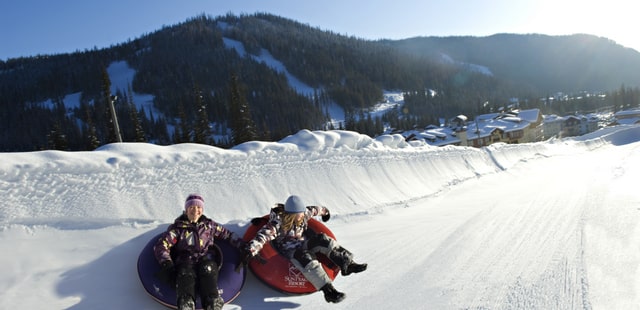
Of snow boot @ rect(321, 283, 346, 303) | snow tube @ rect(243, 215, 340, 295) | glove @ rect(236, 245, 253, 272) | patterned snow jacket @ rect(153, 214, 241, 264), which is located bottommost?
snow boot @ rect(321, 283, 346, 303)

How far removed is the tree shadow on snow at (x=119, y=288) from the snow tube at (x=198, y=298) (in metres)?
0.24

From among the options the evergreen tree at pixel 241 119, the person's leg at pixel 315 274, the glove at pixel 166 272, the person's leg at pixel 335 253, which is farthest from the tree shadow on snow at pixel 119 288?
the evergreen tree at pixel 241 119

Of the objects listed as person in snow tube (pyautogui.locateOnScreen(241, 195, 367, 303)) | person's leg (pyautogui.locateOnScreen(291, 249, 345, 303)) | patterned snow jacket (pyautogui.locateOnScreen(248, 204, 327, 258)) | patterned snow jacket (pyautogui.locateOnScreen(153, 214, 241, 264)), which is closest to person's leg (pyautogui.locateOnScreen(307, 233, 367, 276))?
person in snow tube (pyautogui.locateOnScreen(241, 195, 367, 303))

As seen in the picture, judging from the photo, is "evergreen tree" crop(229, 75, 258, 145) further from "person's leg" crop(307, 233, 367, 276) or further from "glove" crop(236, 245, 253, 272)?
"glove" crop(236, 245, 253, 272)

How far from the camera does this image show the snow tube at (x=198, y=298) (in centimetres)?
399

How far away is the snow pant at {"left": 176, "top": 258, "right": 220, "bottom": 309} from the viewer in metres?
3.77

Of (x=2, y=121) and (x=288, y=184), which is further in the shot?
(x=2, y=121)

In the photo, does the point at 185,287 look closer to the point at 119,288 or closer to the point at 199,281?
the point at 199,281

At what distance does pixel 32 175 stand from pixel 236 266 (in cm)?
329

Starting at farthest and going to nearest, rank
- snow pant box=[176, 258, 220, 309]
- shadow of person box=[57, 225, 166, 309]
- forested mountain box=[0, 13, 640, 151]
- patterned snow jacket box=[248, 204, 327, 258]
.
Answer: forested mountain box=[0, 13, 640, 151] → patterned snow jacket box=[248, 204, 327, 258] → shadow of person box=[57, 225, 166, 309] → snow pant box=[176, 258, 220, 309]

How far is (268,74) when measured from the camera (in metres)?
138

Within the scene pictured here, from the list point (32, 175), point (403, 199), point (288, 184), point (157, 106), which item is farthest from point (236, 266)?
point (157, 106)

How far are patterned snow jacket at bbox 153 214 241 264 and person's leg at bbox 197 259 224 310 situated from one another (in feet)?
0.67

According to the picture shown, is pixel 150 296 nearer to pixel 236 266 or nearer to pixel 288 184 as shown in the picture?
pixel 236 266
